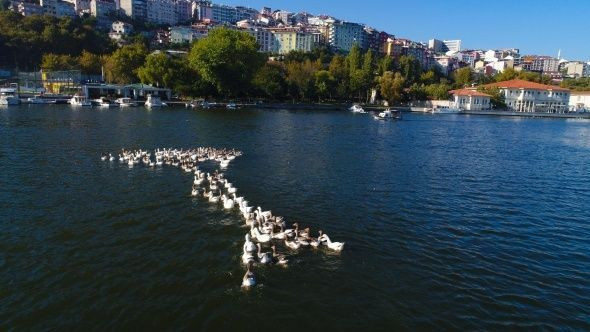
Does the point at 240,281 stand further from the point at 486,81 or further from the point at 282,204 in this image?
the point at 486,81

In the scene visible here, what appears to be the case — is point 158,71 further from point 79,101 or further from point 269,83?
point 269,83

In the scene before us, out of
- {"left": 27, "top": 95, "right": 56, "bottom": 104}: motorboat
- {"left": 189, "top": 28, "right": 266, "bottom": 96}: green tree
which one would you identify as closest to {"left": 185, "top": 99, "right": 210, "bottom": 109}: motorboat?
{"left": 189, "top": 28, "right": 266, "bottom": 96}: green tree

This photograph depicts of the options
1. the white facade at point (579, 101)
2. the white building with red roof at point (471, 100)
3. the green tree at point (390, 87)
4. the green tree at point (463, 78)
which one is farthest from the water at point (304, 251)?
the green tree at point (463, 78)

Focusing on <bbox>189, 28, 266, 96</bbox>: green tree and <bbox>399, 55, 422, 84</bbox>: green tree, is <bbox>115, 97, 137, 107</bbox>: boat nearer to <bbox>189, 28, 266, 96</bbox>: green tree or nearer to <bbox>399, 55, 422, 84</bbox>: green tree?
<bbox>189, 28, 266, 96</bbox>: green tree

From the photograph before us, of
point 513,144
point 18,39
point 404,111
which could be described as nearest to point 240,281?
point 513,144

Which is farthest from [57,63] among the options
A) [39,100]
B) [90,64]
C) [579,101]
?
[579,101]

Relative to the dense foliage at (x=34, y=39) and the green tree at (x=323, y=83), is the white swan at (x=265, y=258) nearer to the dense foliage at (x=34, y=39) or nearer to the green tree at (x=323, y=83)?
the green tree at (x=323, y=83)

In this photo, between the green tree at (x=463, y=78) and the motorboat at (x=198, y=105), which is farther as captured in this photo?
the green tree at (x=463, y=78)
